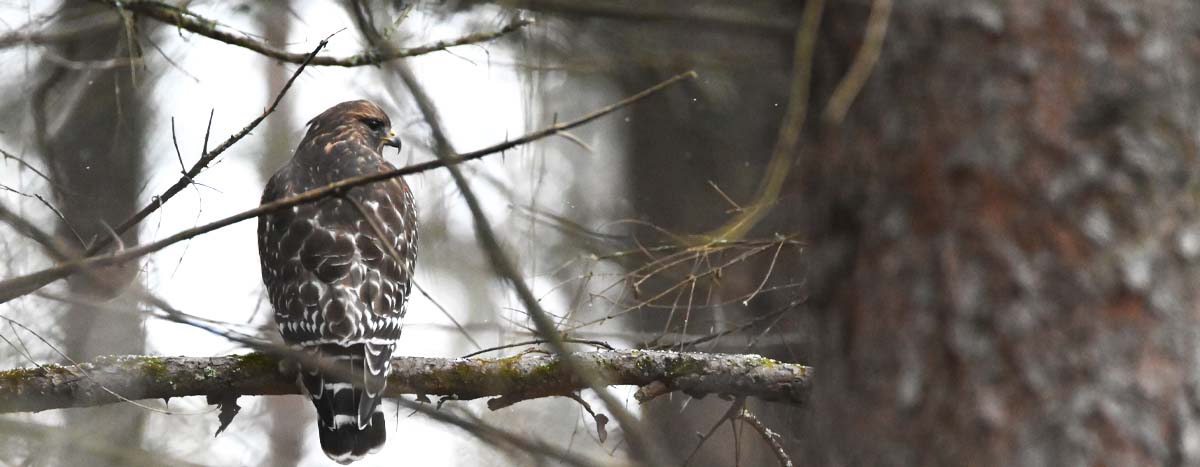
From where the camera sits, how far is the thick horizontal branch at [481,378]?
11.7ft

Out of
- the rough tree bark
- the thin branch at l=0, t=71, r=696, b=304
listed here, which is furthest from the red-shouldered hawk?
the rough tree bark

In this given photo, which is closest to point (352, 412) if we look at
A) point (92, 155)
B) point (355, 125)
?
point (355, 125)

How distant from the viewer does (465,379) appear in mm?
3738

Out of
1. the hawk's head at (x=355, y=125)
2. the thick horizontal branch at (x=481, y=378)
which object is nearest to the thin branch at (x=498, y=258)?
the thick horizontal branch at (x=481, y=378)

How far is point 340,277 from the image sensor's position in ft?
15.2

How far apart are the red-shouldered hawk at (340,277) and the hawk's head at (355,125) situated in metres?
0.02

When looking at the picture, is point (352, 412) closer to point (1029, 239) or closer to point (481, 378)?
point (481, 378)

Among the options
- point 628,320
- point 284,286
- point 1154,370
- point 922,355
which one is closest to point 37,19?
point 284,286

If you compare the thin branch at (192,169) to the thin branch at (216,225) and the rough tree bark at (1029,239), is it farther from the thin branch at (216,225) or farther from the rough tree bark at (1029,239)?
the rough tree bark at (1029,239)

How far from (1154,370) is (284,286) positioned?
3650 millimetres

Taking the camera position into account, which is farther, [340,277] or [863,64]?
[340,277]

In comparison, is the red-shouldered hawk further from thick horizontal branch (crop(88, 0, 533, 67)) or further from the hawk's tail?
thick horizontal branch (crop(88, 0, 533, 67))

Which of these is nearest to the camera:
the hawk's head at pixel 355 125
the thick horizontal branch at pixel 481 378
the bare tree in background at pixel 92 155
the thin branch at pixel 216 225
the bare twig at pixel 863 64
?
the bare twig at pixel 863 64

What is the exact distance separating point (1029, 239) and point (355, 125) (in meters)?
4.53
